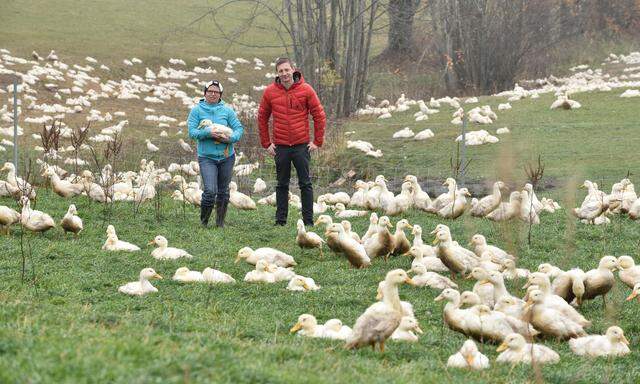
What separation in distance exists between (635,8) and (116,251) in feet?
136

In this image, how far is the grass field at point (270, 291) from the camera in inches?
207

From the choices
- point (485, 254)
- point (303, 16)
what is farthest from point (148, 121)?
point (485, 254)

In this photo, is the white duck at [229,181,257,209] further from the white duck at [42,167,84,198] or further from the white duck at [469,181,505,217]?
the white duck at [469,181,505,217]

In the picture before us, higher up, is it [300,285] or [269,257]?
[269,257]

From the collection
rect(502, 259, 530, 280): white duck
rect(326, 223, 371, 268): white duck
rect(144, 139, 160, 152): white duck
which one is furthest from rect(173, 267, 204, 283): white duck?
rect(144, 139, 160, 152): white duck

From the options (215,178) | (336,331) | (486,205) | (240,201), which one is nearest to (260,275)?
(336,331)

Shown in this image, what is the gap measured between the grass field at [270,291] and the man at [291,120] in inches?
35.4

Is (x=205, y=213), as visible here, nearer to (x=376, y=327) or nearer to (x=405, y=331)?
(x=405, y=331)

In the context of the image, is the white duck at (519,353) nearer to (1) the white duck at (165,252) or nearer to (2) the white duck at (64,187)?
(1) the white duck at (165,252)

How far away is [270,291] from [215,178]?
13.1ft

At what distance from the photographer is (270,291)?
9.45m

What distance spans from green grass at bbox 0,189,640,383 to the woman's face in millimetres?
1800

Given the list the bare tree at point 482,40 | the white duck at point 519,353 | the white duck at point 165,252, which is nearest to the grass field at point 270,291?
the white duck at point 519,353

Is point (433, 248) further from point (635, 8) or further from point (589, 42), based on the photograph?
point (635, 8)
